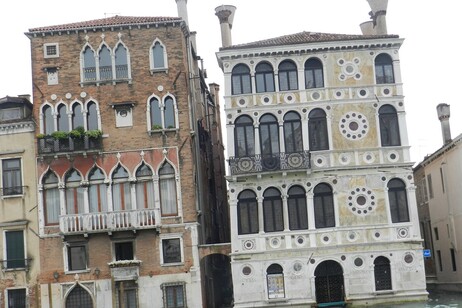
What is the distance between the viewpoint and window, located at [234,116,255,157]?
36.8 m

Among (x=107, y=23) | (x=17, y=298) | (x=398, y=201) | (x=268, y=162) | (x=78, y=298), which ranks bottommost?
(x=78, y=298)

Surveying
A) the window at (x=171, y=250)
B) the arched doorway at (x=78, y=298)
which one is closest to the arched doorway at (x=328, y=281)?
the window at (x=171, y=250)

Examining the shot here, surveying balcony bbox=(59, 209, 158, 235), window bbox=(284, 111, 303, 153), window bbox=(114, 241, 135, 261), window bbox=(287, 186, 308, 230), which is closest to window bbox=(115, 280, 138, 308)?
window bbox=(114, 241, 135, 261)

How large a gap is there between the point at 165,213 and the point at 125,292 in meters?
4.15

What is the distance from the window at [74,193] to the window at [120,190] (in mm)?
1550

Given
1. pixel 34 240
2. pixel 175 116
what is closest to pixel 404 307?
pixel 175 116

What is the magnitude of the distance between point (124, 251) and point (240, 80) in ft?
32.6

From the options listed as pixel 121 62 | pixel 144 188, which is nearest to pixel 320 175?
pixel 144 188

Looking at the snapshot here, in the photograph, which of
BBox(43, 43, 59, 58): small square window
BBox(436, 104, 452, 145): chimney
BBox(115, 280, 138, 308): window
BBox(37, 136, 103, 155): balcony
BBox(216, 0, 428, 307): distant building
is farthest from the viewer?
BBox(436, 104, 452, 145): chimney

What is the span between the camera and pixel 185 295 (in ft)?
118

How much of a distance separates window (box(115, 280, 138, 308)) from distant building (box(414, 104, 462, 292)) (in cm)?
1827

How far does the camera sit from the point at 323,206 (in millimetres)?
36406

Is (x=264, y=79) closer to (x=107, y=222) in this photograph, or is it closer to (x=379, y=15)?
(x=379, y=15)

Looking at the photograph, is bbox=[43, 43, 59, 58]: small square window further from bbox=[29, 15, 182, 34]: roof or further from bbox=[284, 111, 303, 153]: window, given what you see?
bbox=[284, 111, 303, 153]: window
